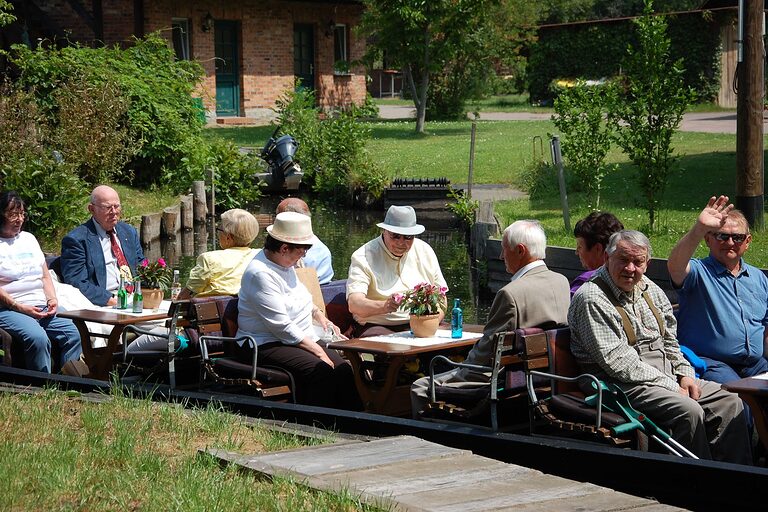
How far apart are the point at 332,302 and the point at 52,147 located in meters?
10.7

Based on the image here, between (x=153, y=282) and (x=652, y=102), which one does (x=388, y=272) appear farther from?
(x=652, y=102)

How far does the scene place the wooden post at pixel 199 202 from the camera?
64.5ft

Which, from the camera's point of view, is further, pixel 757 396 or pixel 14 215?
pixel 14 215

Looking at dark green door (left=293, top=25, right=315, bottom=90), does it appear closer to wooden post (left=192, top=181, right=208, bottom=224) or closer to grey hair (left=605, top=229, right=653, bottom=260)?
wooden post (left=192, top=181, right=208, bottom=224)

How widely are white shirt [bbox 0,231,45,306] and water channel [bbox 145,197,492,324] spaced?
214 inches

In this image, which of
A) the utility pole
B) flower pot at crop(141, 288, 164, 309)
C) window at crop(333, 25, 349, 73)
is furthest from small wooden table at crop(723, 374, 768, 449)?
window at crop(333, 25, 349, 73)

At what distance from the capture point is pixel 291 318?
692cm

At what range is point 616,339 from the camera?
555 centimetres

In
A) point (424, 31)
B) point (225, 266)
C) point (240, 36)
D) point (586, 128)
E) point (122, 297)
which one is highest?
point (240, 36)

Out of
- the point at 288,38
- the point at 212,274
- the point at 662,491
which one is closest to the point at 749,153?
the point at 212,274

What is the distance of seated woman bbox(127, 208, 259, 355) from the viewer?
7.70 meters

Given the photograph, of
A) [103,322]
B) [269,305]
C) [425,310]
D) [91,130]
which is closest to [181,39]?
[91,130]

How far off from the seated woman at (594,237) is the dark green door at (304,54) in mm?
29153

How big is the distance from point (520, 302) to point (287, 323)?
1564 mm
